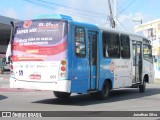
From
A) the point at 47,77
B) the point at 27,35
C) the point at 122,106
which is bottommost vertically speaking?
the point at 122,106

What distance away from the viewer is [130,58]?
1939cm

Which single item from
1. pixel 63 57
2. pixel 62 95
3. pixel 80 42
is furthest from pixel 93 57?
pixel 62 95

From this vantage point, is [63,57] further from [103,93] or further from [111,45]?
[111,45]

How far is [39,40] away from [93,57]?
2.40 m

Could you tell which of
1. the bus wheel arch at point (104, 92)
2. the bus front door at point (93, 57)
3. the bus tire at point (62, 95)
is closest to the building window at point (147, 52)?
Answer: the bus wheel arch at point (104, 92)

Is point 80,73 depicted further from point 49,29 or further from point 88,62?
point 49,29

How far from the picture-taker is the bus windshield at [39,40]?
1445cm

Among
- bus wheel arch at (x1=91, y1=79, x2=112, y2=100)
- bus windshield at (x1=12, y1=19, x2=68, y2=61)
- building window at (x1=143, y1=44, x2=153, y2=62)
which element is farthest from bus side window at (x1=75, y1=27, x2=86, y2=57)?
building window at (x1=143, y1=44, x2=153, y2=62)

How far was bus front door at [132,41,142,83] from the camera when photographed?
20094 mm

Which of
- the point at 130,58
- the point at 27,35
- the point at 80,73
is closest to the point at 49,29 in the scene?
the point at 27,35

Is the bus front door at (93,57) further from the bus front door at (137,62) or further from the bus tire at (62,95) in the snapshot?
the bus front door at (137,62)

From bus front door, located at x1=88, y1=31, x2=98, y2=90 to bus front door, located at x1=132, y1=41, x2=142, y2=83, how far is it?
4.26 meters

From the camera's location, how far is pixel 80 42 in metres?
15.0

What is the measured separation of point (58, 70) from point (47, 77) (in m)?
0.52
